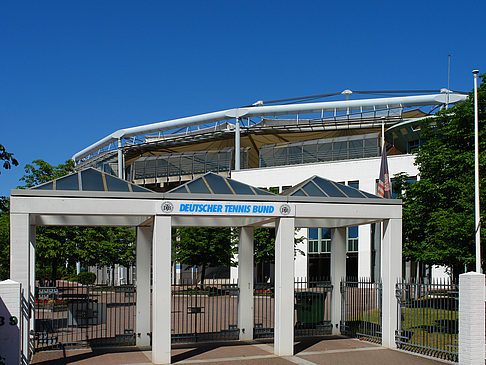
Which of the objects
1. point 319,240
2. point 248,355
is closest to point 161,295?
point 248,355

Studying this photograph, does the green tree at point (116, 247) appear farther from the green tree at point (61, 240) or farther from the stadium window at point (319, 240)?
the stadium window at point (319, 240)

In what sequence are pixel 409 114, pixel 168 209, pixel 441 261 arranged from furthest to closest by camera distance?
pixel 409 114 < pixel 441 261 < pixel 168 209

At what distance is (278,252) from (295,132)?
40.2 m

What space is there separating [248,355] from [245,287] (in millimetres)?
3178

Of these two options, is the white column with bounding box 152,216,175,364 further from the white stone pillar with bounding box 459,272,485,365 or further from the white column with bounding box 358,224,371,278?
the white column with bounding box 358,224,371,278

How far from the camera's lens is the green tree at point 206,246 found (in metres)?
42.1

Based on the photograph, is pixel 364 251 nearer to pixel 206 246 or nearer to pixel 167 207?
pixel 206 246

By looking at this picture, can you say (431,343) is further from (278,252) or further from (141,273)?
(141,273)

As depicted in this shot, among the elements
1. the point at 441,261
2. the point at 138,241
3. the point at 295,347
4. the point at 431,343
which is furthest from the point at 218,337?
the point at 441,261

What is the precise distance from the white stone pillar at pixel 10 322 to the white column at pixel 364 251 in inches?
1479

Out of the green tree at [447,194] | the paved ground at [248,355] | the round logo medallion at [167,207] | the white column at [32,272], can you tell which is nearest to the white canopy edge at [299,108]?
the green tree at [447,194]

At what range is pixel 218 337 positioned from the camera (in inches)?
712

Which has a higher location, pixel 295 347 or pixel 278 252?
pixel 278 252

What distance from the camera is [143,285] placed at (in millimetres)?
17344
